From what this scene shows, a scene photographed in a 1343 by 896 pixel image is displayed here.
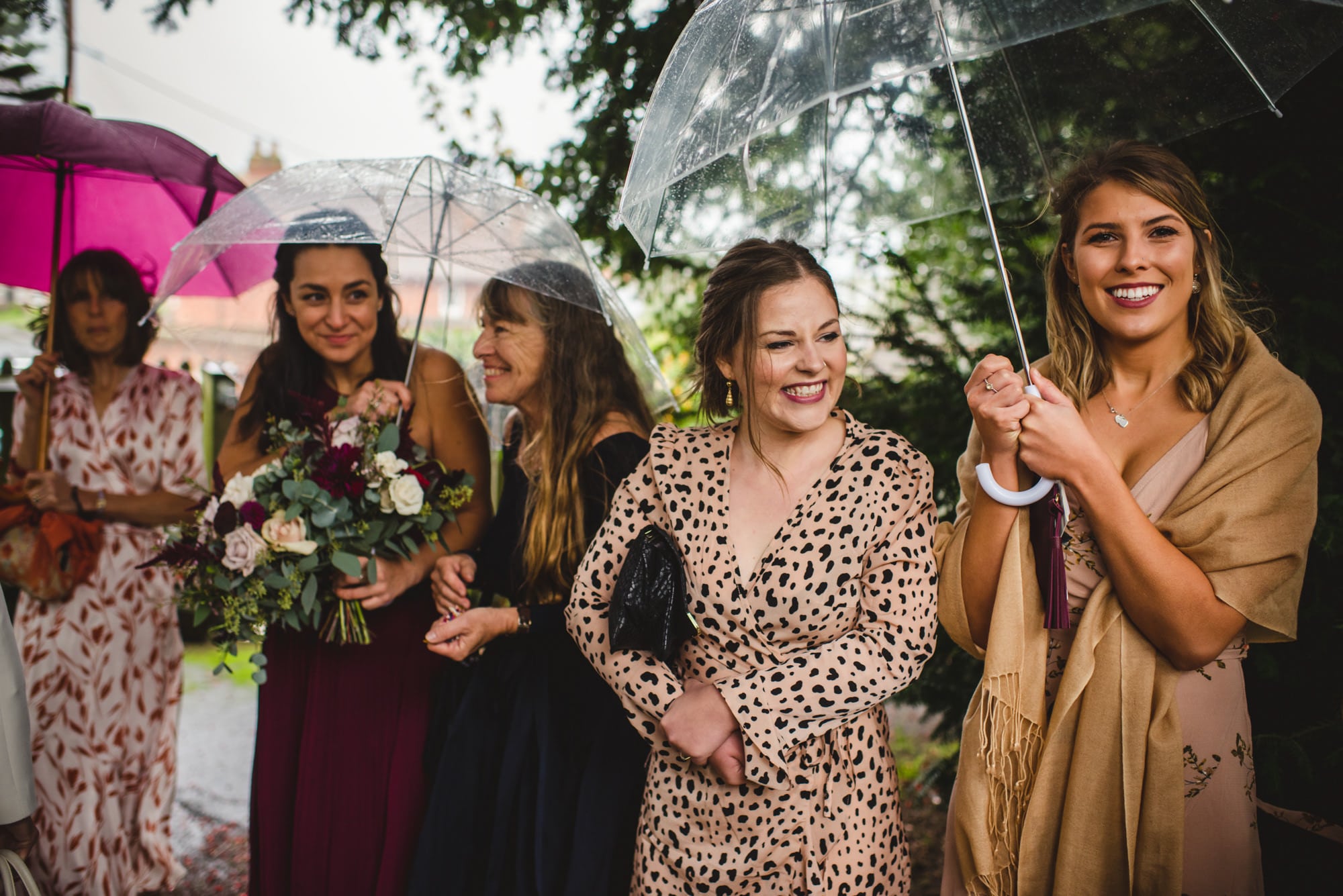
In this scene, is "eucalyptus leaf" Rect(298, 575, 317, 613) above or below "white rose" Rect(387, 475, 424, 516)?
below

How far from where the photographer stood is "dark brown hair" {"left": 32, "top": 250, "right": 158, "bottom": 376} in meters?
3.67

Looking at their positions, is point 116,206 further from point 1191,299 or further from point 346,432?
point 1191,299

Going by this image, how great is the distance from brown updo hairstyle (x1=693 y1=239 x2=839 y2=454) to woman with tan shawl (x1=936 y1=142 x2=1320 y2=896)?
512 millimetres

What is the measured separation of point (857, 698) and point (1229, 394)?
1.04 m

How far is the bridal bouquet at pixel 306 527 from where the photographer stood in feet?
8.43

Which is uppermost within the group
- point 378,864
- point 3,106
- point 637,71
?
point 637,71

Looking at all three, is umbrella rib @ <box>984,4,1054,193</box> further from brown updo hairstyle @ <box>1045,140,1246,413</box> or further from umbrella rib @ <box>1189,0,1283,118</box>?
umbrella rib @ <box>1189,0,1283,118</box>

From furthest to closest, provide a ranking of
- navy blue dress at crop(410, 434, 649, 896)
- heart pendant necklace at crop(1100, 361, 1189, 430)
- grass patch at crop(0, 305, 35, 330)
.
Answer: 1. grass patch at crop(0, 305, 35, 330)
2. navy blue dress at crop(410, 434, 649, 896)
3. heart pendant necklace at crop(1100, 361, 1189, 430)

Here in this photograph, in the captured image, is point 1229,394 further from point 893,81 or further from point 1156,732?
point 893,81

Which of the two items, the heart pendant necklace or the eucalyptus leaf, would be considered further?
the eucalyptus leaf

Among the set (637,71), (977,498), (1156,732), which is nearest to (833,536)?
(977,498)

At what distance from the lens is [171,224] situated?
3.86m

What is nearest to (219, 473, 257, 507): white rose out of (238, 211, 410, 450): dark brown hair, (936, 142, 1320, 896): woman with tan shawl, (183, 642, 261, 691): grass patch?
(238, 211, 410, 450): dark brown hair

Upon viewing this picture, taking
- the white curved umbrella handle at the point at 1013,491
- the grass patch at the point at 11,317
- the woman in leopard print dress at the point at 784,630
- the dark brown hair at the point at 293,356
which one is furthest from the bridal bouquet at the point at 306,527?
the grass patch at the point at 11,317
